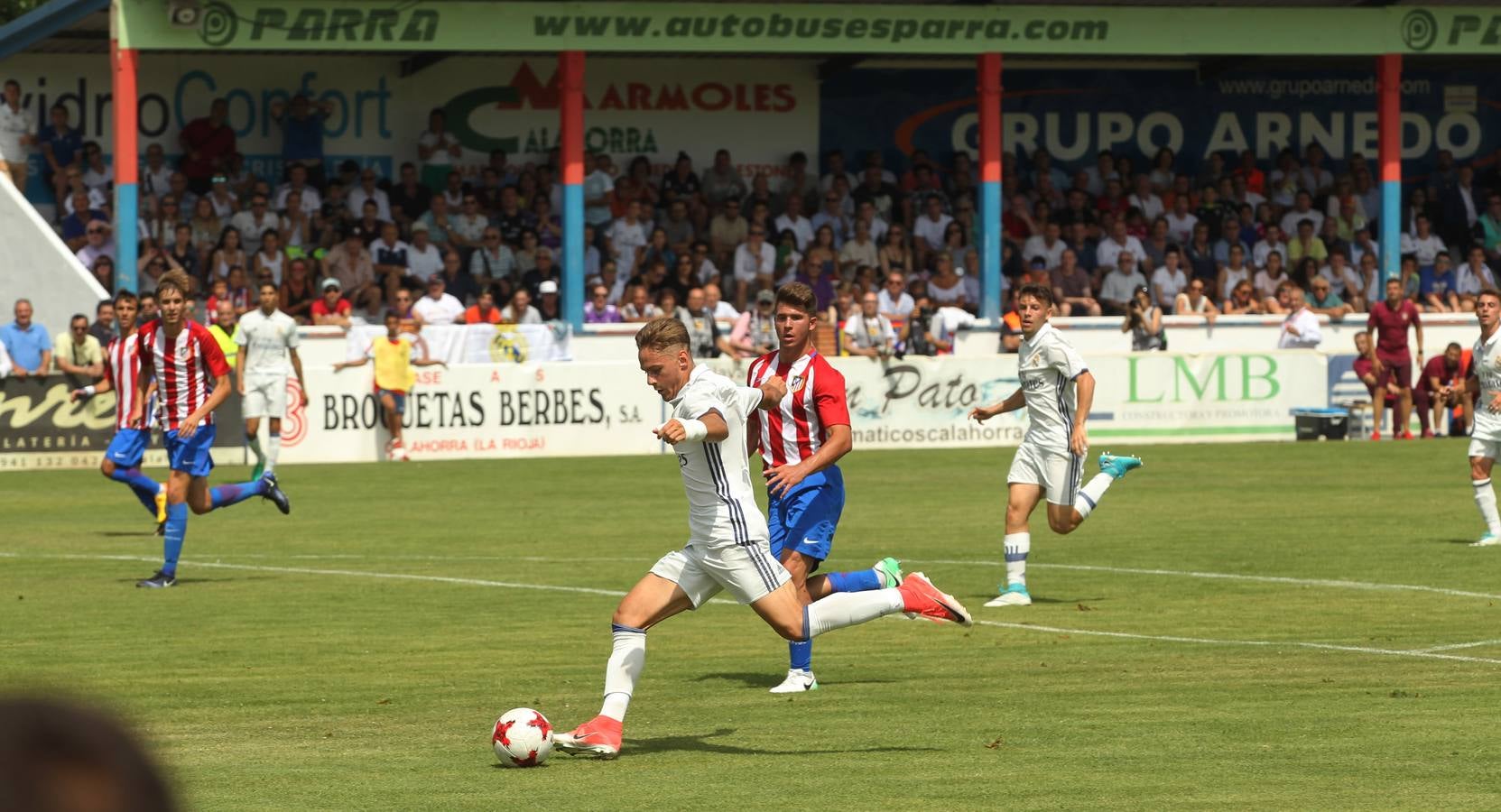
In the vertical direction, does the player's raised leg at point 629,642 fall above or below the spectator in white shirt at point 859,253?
below

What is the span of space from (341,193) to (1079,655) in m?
21.7

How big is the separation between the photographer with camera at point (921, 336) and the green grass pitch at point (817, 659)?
7851mm

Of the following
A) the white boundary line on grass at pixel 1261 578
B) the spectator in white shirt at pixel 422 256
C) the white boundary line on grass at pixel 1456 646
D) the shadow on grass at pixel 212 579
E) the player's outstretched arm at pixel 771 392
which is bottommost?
the shadow on grass at pixel 212 579

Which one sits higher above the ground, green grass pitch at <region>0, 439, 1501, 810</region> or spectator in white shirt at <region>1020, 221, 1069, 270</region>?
spectator in white shirt at <region>1020, 221, 1069, 270</region>

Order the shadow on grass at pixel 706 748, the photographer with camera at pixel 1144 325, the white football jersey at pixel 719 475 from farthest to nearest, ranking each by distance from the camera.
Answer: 1. the photographer with camera at pixel 1144 325
2. the shadow on grass at pixel 706 748
3. the white football jersey at pixel 719 475

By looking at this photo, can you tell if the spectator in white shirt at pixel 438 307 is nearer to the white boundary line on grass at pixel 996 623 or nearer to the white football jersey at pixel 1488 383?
the white boundary line on grass at pixel 996 623

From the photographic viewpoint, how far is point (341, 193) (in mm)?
30781

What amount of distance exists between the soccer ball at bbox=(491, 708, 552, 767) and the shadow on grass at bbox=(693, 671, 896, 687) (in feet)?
7.43

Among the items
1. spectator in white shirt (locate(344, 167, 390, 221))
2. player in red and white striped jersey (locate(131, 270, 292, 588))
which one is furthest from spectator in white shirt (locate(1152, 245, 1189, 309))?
player in red and white striped jersey (locate(131, 270, 292, 588))

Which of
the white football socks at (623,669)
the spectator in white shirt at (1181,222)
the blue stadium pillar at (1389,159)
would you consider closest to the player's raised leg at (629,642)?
the white football socks at (623,669)

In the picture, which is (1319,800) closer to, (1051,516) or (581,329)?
(1051,516)

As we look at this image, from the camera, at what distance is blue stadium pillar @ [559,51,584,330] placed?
29.7m

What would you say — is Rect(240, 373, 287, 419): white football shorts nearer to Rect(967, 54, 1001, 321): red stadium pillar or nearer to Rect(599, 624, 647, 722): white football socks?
Rect(967, 54, 1001, 321): red stadium pillar

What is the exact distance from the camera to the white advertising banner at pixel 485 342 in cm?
2712
